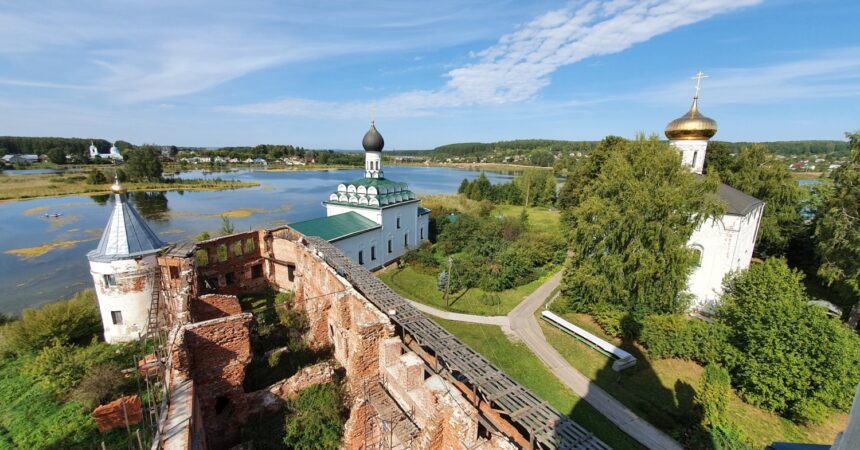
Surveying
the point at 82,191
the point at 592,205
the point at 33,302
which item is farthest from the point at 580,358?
the point at 82,191

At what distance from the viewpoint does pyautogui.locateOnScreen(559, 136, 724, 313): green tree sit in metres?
16.3

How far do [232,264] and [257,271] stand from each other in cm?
156

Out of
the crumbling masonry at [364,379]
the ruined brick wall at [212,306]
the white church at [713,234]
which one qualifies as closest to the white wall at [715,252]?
the white church at [713,234]

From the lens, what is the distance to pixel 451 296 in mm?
22125

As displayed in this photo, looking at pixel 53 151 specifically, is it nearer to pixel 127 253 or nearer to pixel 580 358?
pixel 127 253

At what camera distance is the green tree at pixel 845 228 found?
55.1 feet

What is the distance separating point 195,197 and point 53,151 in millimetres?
80450

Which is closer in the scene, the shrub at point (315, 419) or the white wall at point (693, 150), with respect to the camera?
the shrub at point (315, 419)

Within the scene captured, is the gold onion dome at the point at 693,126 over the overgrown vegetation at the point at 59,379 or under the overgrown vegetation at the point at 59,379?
over

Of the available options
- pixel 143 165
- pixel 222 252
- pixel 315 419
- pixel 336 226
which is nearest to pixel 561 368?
pixel 315 419

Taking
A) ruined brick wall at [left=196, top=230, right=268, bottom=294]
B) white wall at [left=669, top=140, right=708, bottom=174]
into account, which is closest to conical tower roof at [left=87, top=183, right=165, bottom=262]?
ruined brick wall at [left=196, top=230, right=268, bottom=294]

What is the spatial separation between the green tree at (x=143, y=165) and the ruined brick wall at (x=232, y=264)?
76.4 metres

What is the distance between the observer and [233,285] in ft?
65.3

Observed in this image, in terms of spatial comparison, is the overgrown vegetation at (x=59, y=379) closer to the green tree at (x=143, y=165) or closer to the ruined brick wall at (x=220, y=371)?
the ruined brick wall at (x=220, y=371)
